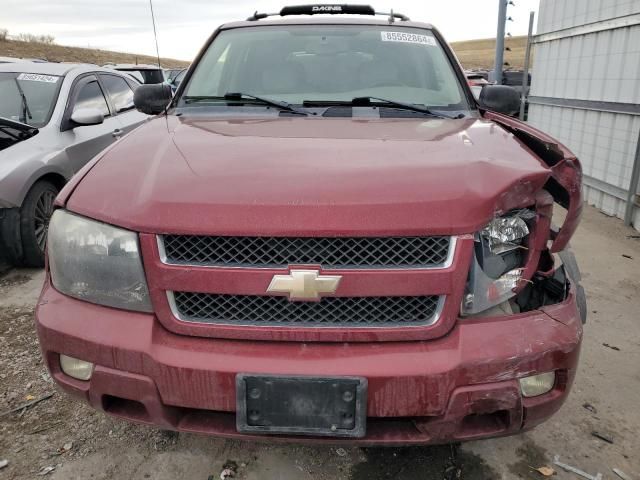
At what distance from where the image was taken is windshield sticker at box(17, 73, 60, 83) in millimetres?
5170

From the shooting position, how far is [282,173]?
1755 mm

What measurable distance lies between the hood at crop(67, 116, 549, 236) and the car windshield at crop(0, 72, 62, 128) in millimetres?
3418

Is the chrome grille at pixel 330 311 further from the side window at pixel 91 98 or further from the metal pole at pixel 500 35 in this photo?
the metal pole at pixel 500 35

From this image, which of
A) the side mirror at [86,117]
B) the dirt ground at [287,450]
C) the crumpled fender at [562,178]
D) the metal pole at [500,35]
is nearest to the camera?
the crumpled fender at [562,178]

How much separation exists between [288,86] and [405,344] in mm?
1702

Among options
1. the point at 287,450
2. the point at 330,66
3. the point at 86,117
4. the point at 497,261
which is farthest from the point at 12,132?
the point at 497,261

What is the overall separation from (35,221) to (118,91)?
2.47 meters

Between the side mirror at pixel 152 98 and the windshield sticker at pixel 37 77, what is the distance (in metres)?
2.66

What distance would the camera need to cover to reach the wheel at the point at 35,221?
4.20m

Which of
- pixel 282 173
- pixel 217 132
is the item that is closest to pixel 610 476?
pixel 282 173

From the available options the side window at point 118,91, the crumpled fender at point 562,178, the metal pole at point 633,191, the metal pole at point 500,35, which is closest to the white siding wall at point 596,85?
the metal pole at point 633,191

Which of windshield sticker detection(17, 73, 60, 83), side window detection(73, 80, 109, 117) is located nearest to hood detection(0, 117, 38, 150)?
side window detection(73, 80, 109, 117)

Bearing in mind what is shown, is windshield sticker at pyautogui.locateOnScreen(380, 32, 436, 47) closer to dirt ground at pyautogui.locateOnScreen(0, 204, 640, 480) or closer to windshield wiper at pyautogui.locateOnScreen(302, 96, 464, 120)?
windshield wiper at pyautogui.locateOnScreen(302, 96, 464, 120)

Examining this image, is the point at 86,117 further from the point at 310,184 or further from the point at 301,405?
the point at 301,405
